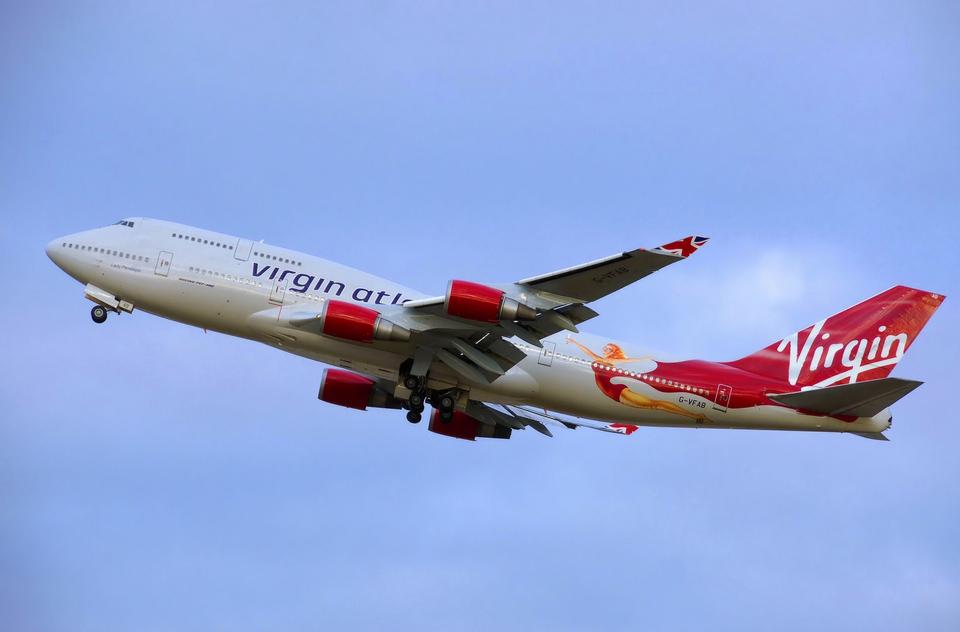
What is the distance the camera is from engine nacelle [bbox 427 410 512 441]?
49.9 metres

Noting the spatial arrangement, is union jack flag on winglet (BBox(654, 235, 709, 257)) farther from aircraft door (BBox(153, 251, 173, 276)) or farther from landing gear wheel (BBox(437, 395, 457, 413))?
aircraft door (BBox(153, 251, 173, 276))

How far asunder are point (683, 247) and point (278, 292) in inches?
578

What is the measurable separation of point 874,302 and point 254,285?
75.4 feet

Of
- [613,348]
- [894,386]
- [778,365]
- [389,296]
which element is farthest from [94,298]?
[894,386]

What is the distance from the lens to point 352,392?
48.5 m

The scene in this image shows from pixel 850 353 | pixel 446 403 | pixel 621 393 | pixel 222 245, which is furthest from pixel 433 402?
pixel 850 353

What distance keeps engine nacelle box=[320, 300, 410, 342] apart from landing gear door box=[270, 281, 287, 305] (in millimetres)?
2425

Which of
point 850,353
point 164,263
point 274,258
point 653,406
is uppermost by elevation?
point 850,353

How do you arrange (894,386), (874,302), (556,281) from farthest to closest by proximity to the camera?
(874,302) → (894,386) → (556,281)

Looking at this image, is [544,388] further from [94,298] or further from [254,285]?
[94,298]

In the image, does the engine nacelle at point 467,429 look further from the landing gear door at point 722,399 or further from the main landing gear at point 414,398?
the landing gear door at point 722,399

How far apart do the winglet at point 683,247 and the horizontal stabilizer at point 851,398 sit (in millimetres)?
9713

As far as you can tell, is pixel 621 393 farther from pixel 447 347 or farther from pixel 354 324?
pixel 354 324

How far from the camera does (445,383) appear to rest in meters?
44.3
